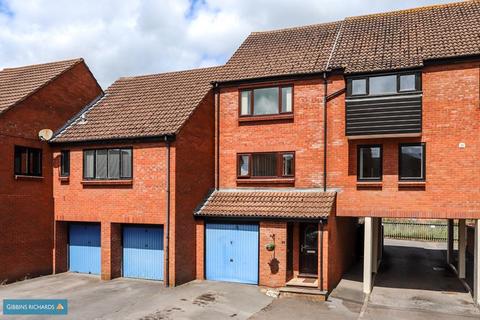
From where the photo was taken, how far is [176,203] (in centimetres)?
1460

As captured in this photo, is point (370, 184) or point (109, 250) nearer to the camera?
point (370, 184)

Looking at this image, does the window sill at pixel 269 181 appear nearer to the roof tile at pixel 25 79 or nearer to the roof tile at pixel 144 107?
the roof tile at pixel 144 107

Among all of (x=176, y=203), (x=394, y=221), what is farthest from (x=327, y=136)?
(x=394, y=221)

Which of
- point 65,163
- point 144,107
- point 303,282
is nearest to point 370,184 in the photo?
point 303,282

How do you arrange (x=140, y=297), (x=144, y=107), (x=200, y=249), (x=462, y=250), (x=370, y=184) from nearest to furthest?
(x=140, y=297) → (x=370, y=184) → (x=200, y=249) → (x=462, y=250) → (x=144, y=107)

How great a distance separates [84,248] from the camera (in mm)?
16641

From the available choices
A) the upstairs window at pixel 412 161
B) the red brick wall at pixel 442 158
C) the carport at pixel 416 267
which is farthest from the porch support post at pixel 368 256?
the upstairs window at pixel 412 161

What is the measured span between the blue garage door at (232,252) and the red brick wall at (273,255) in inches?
11.7

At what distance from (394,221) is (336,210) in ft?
58.4

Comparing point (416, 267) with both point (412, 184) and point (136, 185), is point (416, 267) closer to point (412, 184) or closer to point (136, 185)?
point (412, 184)

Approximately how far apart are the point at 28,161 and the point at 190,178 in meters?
6.09

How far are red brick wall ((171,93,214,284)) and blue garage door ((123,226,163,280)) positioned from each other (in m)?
0.91

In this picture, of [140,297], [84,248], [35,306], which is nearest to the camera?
[35,306]

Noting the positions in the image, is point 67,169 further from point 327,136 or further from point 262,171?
point 327,136
